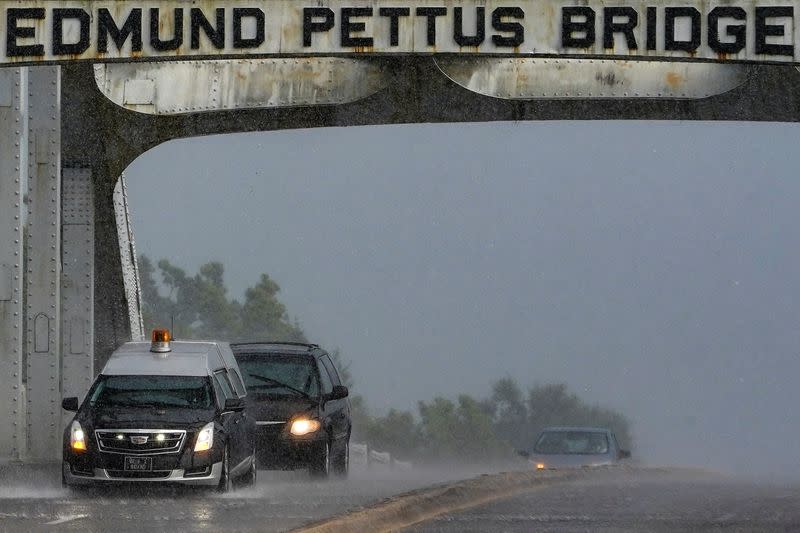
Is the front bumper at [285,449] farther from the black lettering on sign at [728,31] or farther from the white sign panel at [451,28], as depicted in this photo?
the black lettering on sign at [728,31]

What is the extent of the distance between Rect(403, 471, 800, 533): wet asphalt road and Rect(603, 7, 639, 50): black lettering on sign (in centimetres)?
499

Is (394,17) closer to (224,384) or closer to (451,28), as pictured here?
(451,28)

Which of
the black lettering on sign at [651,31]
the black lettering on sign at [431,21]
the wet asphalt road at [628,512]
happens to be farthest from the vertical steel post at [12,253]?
the black lettering on sign at [651,31]

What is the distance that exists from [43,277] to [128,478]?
4987 millimetres

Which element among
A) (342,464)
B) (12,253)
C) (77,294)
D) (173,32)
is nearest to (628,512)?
(173,32)

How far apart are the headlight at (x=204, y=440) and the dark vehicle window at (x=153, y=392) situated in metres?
0.62

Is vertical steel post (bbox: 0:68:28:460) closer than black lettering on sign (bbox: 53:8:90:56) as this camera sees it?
No

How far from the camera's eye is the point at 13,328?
2205cm

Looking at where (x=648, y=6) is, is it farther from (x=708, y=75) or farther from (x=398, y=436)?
(x=398, y=436)

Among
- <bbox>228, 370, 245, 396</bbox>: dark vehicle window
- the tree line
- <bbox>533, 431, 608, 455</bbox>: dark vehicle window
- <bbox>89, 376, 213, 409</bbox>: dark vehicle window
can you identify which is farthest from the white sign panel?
the tree line

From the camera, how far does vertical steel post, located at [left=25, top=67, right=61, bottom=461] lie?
22625 millimetres

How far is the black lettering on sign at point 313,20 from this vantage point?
65.4ft

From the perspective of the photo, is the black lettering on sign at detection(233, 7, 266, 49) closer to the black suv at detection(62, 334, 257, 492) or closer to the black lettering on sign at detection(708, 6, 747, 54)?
the black suv at detection(62, 334, 257, 492)

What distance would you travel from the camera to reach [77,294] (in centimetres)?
2480
